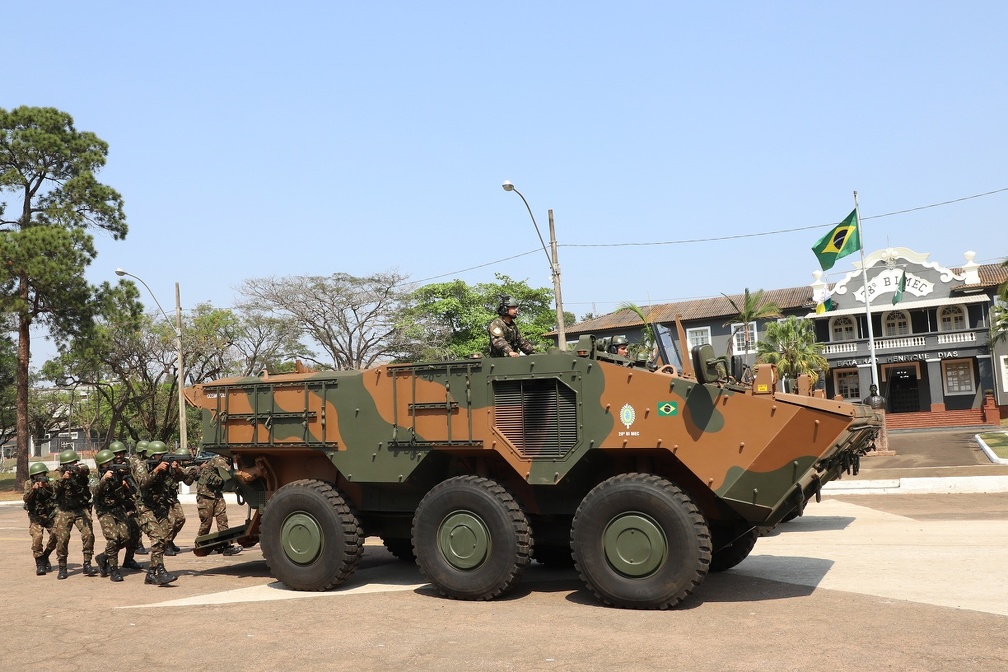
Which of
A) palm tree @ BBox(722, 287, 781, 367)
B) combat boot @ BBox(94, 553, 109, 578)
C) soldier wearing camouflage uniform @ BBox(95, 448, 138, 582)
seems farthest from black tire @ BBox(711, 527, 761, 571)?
palm tree @ BBox(722, 287, 781, 367)

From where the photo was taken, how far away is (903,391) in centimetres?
4778

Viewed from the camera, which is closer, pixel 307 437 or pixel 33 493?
pixel 307 437

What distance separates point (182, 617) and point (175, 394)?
4411 cm

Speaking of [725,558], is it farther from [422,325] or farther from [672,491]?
[422,325]

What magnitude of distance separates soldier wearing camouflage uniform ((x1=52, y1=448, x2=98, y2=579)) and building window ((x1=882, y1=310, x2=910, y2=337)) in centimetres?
4255

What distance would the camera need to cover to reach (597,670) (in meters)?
6.04

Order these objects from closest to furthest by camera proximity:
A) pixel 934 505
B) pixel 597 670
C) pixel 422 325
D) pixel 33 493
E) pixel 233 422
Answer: pixel 597 670 < pixel 233 422 < pixel 33 493 < pixel 934 505 < pixel 422 325

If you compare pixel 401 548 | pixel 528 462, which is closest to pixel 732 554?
pixel 528 462

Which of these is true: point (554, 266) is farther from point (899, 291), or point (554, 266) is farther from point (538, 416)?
point (899, 291)

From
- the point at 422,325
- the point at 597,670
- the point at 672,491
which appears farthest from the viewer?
the point at 422,325

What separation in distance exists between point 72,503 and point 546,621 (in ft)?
24.1

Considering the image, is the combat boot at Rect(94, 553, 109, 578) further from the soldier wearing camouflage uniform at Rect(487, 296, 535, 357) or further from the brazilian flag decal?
the brazilian flag decal

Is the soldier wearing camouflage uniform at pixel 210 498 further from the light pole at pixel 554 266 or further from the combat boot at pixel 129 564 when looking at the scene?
the light pole at pixel 554 266

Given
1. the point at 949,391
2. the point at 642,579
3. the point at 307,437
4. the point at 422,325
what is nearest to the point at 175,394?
the point at 422,325
